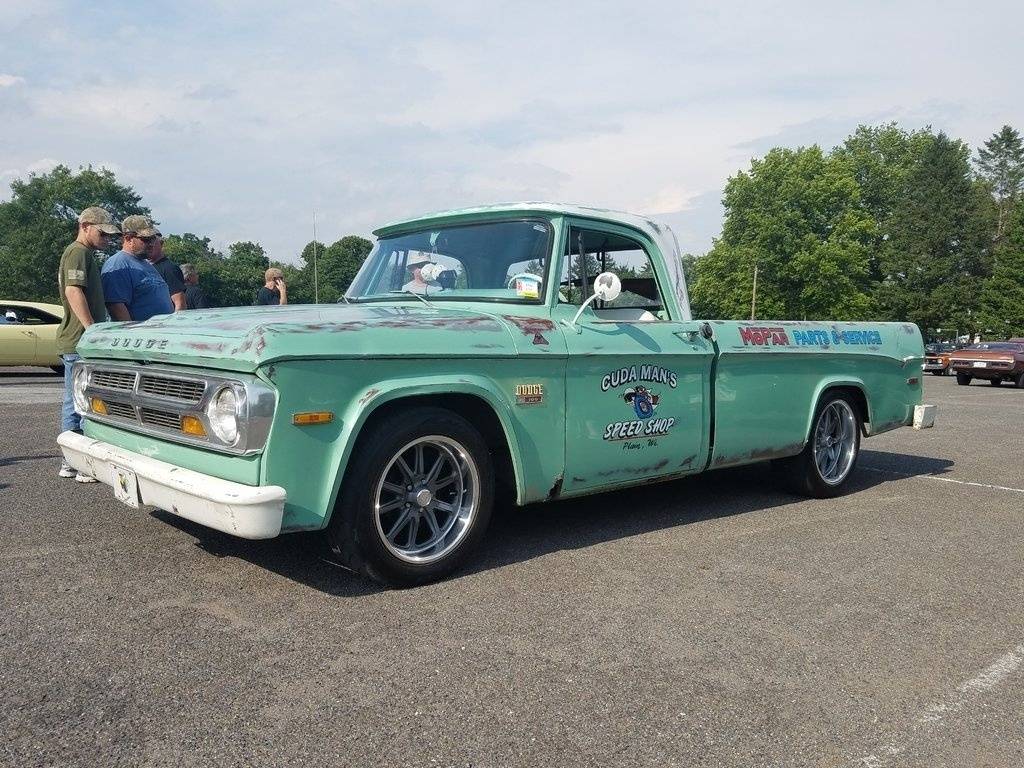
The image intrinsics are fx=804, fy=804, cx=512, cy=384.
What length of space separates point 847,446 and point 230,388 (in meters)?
4.57

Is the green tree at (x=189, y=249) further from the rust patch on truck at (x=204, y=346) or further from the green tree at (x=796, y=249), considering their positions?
the rust patch on truck at (x=204, y=346)

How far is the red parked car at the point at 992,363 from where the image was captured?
21219 millimetres

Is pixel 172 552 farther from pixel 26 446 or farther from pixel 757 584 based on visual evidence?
pixel 26 446

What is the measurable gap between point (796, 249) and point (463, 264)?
152 ft

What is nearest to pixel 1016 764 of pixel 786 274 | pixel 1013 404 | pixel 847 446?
pixel 847 446

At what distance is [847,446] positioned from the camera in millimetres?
5938

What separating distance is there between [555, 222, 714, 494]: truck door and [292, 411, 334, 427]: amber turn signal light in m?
1.29

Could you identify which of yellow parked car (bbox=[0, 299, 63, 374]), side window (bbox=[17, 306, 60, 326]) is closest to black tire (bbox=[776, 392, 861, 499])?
yellow parked car (bbox=[0, 299, 63, 374])

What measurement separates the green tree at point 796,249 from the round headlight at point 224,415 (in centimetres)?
4528

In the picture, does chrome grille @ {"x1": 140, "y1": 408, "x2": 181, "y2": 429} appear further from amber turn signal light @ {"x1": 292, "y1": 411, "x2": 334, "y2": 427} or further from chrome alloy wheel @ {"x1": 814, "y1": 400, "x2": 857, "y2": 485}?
chrome alloy wheel @ {"x1": 814, "y1": 400, "x2": 857, "y2": 485}

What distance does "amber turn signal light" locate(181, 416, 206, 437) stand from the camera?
323 centimetres

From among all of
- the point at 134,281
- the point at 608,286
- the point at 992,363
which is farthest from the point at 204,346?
the point at 992,363

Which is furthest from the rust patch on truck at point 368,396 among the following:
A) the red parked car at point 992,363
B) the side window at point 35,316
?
the red parked car at point 992,363

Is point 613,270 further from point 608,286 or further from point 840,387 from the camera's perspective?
point 840,387
